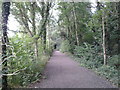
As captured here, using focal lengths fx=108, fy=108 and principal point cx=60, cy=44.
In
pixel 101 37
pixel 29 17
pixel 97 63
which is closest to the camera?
pixel 97 63

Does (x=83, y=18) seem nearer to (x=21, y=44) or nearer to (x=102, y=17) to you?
(x=102, y=17)

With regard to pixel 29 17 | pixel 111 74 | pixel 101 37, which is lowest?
pixel 111 74

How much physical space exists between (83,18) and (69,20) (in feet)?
9.67

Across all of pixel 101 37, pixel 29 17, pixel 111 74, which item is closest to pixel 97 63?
pixel 101 37

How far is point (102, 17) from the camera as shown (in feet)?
23.1

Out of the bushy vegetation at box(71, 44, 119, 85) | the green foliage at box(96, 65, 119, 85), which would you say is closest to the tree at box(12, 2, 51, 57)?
the bushy vegetation at box(71, 44, 119, 85)

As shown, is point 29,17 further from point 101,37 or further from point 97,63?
point 97,63

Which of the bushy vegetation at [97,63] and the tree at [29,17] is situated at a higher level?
the tree at [29,17]

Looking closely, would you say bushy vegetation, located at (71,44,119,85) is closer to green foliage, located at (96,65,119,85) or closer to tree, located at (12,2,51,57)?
green foliage, located at (96,65,119,85)

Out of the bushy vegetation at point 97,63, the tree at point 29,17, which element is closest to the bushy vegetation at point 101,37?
the bushy vegetation at point 97,63

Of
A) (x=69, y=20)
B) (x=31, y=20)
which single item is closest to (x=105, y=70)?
(x=31, y=20)

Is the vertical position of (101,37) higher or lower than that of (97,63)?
higher

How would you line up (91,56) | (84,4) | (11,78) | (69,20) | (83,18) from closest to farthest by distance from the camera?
(11,78) → (91,56) → (84,4) → (83,18) → (69,20)

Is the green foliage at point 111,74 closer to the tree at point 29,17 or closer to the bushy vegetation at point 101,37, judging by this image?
the bushy vegetation at point 101,37
